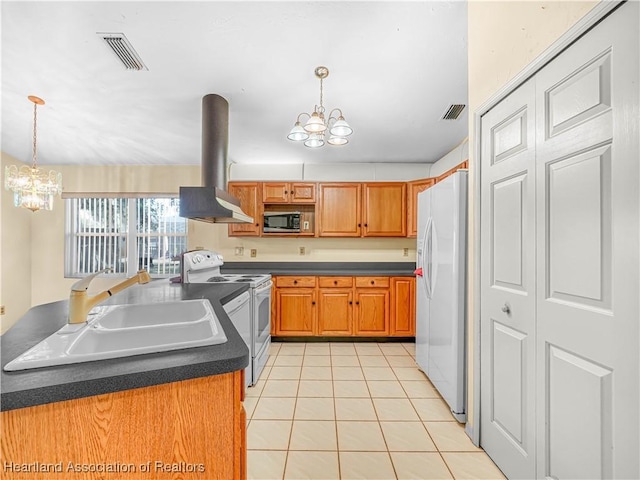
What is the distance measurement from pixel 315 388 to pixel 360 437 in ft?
2.31

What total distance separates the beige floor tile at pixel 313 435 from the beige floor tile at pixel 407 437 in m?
0.34

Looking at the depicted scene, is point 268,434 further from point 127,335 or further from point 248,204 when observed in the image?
point 248,204

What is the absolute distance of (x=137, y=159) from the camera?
416 centimetres

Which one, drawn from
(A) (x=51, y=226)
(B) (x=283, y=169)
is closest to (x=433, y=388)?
(B) (x=283, y=169)

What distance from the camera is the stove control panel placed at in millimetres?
2713

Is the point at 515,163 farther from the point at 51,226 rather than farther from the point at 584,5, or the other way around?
the point at 51,226

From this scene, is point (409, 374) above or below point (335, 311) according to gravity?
below

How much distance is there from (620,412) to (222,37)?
254 centimetres

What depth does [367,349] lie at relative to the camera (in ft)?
11.8

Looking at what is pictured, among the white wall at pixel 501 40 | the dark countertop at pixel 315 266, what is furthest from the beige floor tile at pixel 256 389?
the dark countertop at pixel 315 266

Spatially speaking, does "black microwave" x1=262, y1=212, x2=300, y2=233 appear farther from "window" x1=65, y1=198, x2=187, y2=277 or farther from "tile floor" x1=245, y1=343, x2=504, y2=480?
"tile floor" x1=245, y1=343, x2=504, y2=480

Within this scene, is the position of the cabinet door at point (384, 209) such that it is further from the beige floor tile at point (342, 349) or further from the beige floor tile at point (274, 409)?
the beige floor tile at point (274, 409)

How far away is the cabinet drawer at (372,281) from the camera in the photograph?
3.80 m

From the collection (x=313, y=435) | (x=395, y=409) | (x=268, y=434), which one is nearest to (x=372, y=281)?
(x=395, y=409)
